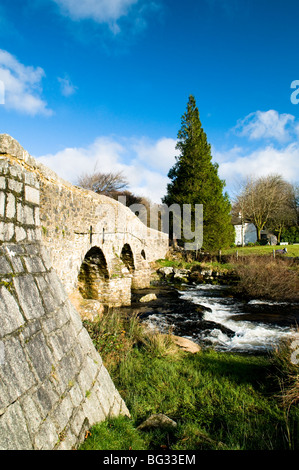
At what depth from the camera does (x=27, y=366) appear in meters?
2.21

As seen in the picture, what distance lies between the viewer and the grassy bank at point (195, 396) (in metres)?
2.98

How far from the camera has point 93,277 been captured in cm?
1161

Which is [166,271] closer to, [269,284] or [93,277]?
[269,284]

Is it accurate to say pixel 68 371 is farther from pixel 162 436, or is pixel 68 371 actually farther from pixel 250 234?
pixel 250 234

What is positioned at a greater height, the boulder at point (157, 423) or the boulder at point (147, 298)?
the boulder at point (157, 423)

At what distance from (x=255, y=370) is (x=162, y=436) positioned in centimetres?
284

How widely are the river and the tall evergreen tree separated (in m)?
12.2

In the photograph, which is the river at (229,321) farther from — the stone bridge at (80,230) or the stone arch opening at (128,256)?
the stone arch opening at (128,256)

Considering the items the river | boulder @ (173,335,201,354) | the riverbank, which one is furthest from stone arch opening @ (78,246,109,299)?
boulder @ (173,335,201,354)

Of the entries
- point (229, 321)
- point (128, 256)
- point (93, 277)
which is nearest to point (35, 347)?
point (229, 321)

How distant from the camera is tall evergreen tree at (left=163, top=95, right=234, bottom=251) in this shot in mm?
25297

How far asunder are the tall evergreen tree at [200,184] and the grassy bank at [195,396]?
1992cm

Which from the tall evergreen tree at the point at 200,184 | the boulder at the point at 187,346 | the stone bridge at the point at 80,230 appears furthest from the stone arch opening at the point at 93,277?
the tall evergreen tree at the point at 200,184

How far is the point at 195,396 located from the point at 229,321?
565 cm
